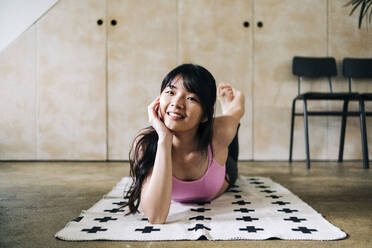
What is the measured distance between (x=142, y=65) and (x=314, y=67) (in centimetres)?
163

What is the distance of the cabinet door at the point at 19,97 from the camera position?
9.86 ft

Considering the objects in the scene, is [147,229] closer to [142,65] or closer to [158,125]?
[158,125]

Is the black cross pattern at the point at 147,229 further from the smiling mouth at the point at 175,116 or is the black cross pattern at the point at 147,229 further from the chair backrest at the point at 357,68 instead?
the chair backrest at the point at 357,68

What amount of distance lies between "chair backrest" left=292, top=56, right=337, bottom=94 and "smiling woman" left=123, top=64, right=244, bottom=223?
5.82ft

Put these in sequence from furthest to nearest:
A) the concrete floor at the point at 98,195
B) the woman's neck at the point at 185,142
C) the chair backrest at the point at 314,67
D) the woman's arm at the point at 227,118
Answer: the chair backrest at the point at 314,67, the woman's arm at the point at 227,118, the woman's neck at the point at 185,142, the concrete floor at the point at 98,195

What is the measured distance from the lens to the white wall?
9.87ft

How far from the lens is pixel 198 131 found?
1.32m

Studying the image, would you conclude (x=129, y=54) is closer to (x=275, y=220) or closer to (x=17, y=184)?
(x=17, y=184)

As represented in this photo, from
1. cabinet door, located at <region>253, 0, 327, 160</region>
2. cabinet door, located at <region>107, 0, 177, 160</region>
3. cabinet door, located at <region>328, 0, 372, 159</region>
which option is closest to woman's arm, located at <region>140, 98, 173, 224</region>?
cabinet door, located at <region>107, 0, 177, 160</region>

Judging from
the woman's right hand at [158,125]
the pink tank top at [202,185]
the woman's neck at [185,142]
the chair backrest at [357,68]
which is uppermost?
the chair backrest at [357,68]

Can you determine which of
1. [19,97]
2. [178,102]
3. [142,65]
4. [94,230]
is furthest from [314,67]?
[19,97]

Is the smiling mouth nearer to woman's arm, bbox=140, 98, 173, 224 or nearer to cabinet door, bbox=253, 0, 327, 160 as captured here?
woman's arm, bbox=140, 98, 173, 224

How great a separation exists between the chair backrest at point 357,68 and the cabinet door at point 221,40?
0.90 meters

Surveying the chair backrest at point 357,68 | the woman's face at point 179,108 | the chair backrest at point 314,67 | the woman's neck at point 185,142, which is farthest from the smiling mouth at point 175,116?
the chair backrest at point 357,68
